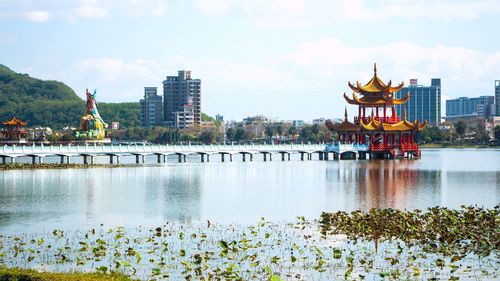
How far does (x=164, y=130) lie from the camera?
606 feet

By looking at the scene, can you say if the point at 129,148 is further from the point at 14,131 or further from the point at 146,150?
the point at 14,131

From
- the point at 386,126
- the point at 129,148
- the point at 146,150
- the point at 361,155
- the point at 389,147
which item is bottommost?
the point at 361,155

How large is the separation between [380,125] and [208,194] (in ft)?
176

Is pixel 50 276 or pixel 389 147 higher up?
pixel 389 147

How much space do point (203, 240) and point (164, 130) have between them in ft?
511

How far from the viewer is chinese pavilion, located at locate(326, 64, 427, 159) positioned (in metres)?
101

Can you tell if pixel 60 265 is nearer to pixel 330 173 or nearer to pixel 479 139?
pixel 330 173

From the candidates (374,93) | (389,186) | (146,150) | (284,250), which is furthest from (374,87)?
(284,250)

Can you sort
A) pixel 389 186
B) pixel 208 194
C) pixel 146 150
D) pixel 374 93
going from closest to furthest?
pixel 208 194, pixel 389 186, pixel 146 150, pixel 374 93

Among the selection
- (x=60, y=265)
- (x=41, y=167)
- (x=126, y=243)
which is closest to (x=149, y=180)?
(x=41, y=167)

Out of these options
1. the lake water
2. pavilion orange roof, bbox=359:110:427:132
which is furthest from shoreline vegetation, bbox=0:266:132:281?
pavilion orange roof, bbox=359:110:427:132

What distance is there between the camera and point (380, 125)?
10106cm

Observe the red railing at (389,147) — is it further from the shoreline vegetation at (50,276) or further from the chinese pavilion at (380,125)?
the shoreline vegetation at (50,276)

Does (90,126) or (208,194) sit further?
(90,126)
